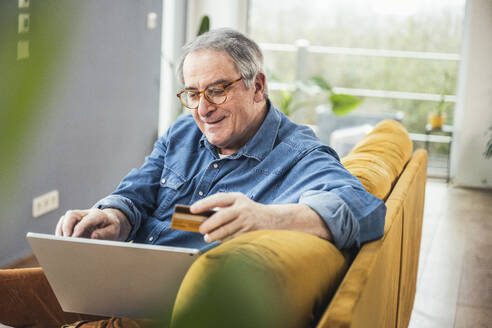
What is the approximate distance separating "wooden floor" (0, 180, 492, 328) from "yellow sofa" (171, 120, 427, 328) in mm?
915

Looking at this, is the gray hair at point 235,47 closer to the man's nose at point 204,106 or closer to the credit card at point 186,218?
the man's nose at point 204,106

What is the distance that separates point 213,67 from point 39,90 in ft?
4.69

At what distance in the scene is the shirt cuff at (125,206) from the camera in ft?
5.17

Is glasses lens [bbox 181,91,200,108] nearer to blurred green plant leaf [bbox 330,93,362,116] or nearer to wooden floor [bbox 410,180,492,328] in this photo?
wooden floor [bbox 410,180,492,328]

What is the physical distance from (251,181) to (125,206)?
347mm

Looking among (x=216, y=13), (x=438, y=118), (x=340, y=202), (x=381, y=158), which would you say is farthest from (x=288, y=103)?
(x=340, y=202)

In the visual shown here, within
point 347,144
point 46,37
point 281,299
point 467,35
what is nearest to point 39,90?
point 46,37

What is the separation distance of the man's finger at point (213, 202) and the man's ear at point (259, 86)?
0.64 meters

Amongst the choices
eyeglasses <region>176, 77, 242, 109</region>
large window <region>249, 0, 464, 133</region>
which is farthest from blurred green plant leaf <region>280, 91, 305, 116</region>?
eyeglasses <region>176, 77, 242, 109</region>

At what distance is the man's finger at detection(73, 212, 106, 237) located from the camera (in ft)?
4.66

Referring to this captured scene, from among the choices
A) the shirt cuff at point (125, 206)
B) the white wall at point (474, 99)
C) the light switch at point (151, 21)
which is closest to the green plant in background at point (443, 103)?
the white wall at point (474, 99)

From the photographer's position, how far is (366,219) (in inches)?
48.8

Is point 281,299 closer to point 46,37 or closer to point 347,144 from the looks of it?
→ point 46,37

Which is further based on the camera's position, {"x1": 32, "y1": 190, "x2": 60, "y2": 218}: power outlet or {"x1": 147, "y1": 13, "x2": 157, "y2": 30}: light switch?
{"x1": 147, "y1": 13, "x2": 157, "y2": 30}: light switch
